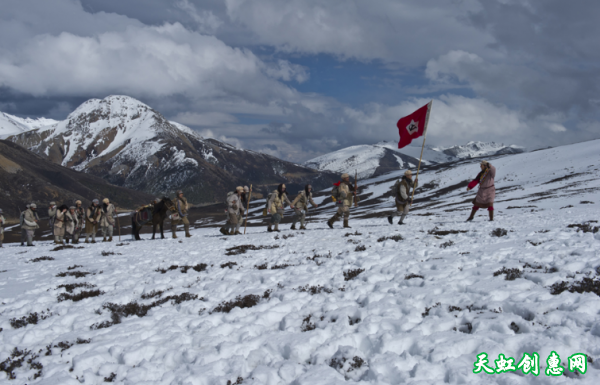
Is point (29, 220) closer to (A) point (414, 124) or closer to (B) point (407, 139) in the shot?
(B) point (407, 139)

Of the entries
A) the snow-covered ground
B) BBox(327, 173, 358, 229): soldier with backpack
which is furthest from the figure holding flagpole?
the snow-covered ground

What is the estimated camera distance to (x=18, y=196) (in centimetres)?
19725

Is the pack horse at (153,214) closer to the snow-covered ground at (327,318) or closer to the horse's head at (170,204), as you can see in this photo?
the horse's head at (170,204)

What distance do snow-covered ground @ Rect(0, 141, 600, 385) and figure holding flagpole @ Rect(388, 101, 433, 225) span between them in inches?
334

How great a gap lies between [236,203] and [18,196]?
232 meters


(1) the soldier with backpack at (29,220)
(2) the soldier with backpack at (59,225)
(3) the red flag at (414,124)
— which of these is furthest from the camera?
(2) the soldier with backpack at (59,225)

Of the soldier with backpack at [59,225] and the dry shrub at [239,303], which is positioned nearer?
the dry shrub at [239,303]

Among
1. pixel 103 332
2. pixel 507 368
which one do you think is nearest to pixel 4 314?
pixel 103 332

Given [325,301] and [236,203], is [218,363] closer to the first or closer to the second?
[325,301]

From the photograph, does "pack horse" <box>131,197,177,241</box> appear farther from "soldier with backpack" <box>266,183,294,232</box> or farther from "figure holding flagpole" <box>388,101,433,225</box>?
"figure holding flagpole" <box>388,101,433,225</box>

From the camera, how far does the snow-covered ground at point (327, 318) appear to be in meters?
5.43

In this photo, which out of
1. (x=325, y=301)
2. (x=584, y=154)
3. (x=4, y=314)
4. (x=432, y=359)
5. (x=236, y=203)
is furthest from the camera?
(x=584, y=154)

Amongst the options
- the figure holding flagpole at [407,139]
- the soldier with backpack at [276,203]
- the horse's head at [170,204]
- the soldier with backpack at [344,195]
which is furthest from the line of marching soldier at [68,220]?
the figure holding flagpole at [407,139]

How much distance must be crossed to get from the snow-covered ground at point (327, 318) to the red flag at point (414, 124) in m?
11.0
